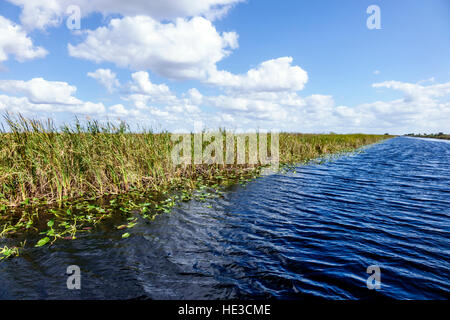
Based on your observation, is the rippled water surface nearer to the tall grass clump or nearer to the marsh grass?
the marsh grass

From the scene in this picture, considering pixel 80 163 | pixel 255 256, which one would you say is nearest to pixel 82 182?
pixel 80 163

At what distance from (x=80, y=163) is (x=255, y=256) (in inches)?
276

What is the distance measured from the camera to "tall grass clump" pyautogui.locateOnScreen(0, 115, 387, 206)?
23.3 feet

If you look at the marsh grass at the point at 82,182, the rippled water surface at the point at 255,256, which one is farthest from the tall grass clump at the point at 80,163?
the rippled water surface at the point at 255,256

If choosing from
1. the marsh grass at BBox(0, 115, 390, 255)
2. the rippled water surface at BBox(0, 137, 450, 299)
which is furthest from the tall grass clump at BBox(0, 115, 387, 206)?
the rippled water surface at BBox(0, 137, 450, 299)

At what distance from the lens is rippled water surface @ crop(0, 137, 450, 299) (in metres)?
3.67

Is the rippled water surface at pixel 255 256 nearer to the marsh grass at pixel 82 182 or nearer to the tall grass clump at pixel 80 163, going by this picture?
the marsh grass at pixel 82 182

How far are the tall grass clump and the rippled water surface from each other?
2.90m

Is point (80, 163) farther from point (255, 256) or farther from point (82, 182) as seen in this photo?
point (255, 256)

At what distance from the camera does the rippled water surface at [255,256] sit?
367 centimetres

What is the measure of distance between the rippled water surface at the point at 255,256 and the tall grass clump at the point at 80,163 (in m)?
2.90

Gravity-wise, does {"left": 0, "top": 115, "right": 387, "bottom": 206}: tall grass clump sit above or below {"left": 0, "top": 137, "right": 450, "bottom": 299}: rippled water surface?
above

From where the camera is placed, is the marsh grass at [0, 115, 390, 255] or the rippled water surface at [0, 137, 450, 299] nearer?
the rippled water surface at [0, 137, 450, 299]

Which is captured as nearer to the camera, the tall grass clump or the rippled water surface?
the rippled water surface
